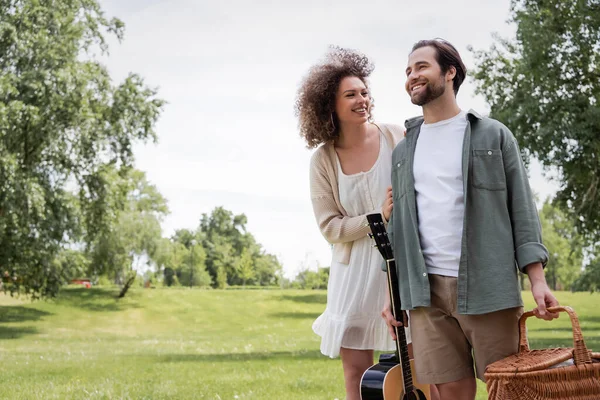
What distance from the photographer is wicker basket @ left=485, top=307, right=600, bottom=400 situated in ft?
9.56

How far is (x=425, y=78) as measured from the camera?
3.52 m

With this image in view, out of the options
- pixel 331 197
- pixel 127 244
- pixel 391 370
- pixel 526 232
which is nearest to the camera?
pixel 526 232

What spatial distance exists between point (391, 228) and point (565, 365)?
1.08m

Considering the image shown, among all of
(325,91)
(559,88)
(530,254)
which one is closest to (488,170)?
(530,254)

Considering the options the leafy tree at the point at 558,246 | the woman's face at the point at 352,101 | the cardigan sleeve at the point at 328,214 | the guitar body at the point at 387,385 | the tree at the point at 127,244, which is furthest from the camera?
the leafy tree at the point at 558,246

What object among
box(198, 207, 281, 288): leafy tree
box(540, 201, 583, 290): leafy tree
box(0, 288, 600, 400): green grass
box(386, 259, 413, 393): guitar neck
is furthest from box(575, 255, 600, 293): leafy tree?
box(198, 207, 281, 288): leafy tree

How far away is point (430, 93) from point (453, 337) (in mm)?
1193

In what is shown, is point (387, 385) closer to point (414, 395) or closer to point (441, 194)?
point (414, 395)

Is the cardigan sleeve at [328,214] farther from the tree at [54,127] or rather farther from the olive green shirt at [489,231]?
the tree at [54,127]

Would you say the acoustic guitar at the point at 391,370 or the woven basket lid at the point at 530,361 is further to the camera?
the acoustic guitar at the point at 391,370

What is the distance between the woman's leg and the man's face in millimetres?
1590

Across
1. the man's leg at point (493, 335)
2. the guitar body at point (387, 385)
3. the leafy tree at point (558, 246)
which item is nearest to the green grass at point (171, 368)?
the guitar body at point (387, 385)

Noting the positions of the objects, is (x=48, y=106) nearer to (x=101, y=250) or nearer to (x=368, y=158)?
(x=101, y=250)

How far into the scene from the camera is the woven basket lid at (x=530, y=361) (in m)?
2.93
